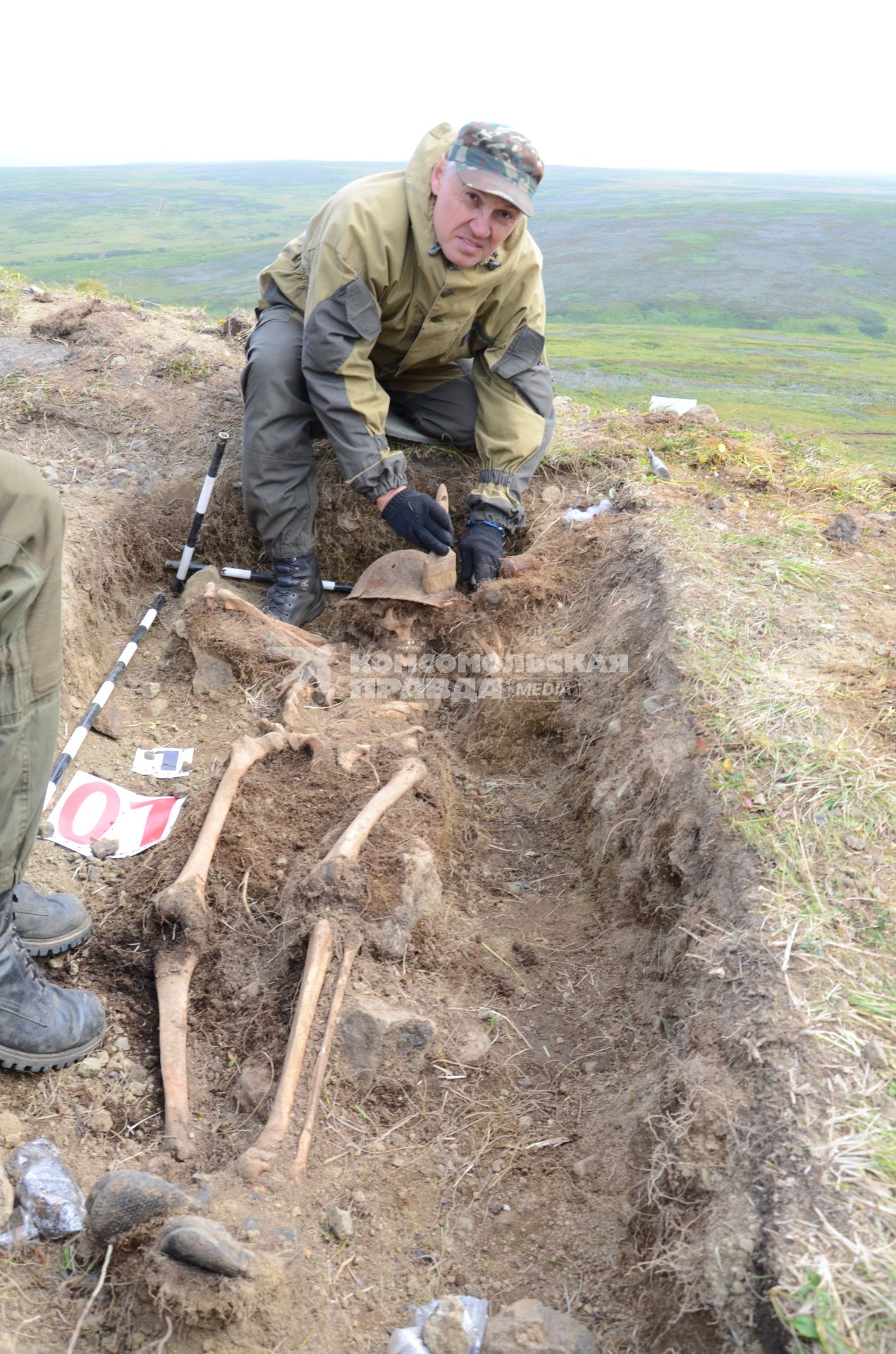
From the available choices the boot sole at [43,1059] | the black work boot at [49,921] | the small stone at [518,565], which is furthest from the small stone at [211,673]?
the boot sole at [43,1059]

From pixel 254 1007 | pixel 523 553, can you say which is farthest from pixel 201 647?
pixel 254 1007

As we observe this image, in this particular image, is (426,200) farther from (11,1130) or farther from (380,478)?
(11,1130)

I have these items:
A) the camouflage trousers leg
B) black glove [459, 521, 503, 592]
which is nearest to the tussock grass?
black glove [459, 521, 503, 592]

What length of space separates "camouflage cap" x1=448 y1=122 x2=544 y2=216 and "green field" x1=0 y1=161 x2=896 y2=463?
3.62 m

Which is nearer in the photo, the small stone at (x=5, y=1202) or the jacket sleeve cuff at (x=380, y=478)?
the small stone at (x=5, y=1202)

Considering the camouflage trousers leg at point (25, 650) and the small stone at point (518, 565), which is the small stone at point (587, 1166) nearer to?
the camouflage trousers leg at point (25, 650)

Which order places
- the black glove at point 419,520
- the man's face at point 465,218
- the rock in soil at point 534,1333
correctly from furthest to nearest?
the black glove at point 419,520 → the man's face at point 465,218 → the rock in soil at point 534,1333

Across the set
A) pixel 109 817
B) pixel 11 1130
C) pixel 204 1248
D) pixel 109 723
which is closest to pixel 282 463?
pixel 109 723

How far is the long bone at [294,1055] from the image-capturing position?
2.26m

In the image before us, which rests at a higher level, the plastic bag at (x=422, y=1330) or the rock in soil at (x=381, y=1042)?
the rock in soil at (x=381, y=1042)

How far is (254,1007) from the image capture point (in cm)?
281

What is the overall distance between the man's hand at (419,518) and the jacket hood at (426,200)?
1087mm

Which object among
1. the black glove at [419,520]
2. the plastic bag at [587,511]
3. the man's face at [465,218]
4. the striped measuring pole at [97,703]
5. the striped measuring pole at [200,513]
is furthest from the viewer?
the plastic bag at [587,511]

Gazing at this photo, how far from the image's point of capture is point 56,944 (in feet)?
9.48
